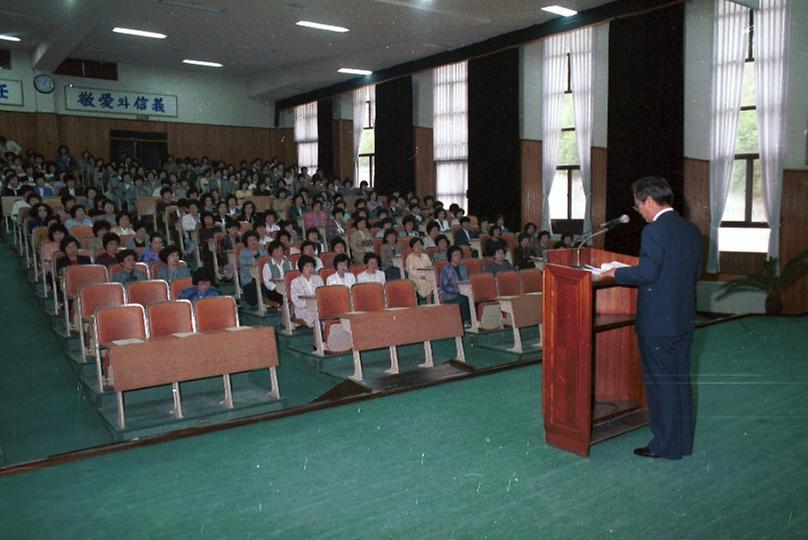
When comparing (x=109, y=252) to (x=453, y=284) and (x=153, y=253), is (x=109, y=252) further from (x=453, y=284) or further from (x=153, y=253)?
(x=453, y=284)

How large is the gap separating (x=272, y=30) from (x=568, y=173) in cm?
576

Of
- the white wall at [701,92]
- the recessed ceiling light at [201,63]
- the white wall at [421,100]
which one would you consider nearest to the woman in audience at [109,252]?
the white wall at [701,92]

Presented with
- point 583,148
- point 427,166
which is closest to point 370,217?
point 427,166

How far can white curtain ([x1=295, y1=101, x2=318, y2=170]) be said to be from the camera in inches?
690

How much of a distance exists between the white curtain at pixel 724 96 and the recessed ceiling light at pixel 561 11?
2.00 meters

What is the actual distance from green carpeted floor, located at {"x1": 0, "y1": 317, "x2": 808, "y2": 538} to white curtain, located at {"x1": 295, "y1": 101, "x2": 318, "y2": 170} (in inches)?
572

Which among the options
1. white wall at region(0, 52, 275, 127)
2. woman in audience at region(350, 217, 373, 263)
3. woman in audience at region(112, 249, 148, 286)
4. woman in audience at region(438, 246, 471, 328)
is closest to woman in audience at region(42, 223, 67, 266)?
woman in audience at region(112, 249, 148, 286)

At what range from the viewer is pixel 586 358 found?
2.77 m

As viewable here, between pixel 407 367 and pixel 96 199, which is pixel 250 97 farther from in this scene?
pixel 407 367

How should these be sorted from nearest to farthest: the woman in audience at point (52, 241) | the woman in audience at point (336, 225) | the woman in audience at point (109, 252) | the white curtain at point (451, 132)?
the woman in audience at point (109, 252) → the woman in audience at point (52, 241) → the woman in audience at point (336, 225) → the white curtain at point (451, 132)

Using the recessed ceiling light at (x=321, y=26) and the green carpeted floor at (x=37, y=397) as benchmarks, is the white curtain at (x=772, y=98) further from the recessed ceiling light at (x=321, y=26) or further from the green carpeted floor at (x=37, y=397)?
the green carpeted floor at (x=37, y=397)

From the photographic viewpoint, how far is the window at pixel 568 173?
10.8 m

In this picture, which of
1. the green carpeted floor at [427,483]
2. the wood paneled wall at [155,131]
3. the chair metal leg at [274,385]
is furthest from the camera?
the wood paneled wall at [155,131]

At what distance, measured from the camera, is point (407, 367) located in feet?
17.8
